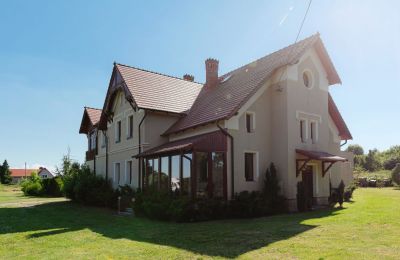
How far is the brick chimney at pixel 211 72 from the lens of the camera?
2602 centimetres

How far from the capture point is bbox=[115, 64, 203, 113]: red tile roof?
23.2 metres

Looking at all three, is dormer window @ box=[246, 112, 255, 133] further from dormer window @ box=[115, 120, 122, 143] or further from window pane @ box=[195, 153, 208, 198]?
dormer window @ box=[115, 120, 122, 143]

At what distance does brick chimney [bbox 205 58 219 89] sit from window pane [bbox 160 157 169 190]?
8.11 metres

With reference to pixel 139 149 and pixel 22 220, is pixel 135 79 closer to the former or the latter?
pixel 139 149

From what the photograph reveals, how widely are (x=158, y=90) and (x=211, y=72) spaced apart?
12.8ft

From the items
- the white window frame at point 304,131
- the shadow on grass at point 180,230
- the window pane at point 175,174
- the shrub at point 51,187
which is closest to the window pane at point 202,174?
the window pane at point 175,174

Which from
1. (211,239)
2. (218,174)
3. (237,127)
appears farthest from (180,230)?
(237,127)

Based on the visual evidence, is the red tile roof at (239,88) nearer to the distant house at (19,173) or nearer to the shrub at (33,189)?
the shrub at (33,189)

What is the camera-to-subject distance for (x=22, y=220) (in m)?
17.9

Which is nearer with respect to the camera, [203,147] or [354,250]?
[354,250]

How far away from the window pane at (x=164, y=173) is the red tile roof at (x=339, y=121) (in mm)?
11678

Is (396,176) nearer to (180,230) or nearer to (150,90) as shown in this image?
(150,90)

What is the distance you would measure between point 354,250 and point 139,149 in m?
16.0

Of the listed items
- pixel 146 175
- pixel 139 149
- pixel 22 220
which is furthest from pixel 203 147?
pixel 22 220
